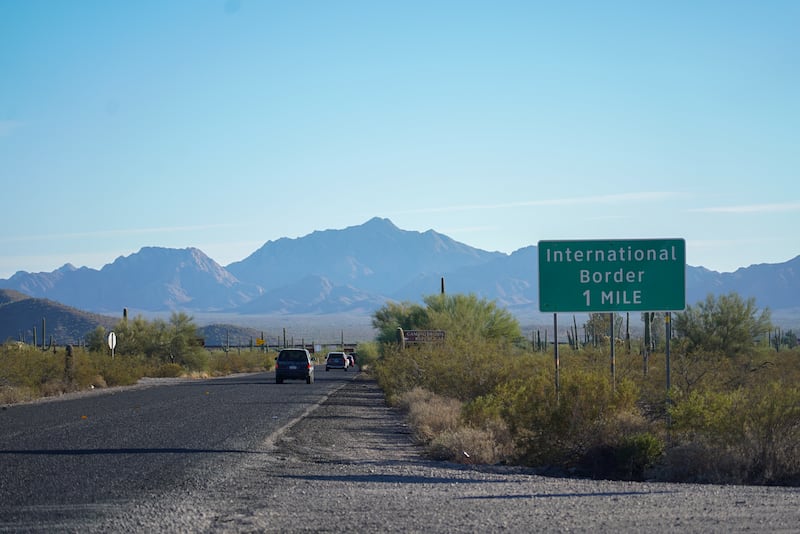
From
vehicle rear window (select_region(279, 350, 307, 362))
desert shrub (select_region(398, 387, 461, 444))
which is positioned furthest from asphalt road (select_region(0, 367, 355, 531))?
vehicle rear window (select_region(279, 350, 307, 362))

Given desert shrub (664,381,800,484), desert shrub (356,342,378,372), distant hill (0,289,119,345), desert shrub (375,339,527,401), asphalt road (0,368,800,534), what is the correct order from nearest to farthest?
asphalt road (0,368,800,534)
desert shrub (664,381,800,484)
desert shrub (375,339,527,401)
desert shrub (356,342,378,372)
distant hill (0,289,119,345)

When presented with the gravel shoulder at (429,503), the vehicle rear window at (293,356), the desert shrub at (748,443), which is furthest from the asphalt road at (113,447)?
the vehicle rear window at (293,356)

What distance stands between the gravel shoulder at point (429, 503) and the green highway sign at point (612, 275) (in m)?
3.56

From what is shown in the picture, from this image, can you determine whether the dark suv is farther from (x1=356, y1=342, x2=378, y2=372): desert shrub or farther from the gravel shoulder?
the gravel shoulder

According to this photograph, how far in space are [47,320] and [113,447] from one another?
15785cm

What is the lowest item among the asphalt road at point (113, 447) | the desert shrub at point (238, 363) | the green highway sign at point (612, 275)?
the desert shrub at point (238, 363)

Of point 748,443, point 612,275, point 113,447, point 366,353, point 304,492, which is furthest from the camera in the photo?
point 366,353

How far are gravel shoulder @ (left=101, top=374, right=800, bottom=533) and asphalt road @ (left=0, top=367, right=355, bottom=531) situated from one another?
2.20 feet

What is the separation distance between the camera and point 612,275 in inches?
757

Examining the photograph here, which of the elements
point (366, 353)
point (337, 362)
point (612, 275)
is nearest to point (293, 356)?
point (366, 353)

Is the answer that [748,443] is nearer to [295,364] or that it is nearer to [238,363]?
[295,364]

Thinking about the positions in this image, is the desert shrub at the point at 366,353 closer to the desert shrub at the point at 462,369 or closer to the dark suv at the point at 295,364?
the dark suv at the point at 295,364

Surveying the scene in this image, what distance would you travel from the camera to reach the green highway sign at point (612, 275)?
19.1 metres

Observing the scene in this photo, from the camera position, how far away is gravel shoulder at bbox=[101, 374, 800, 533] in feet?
35.2
